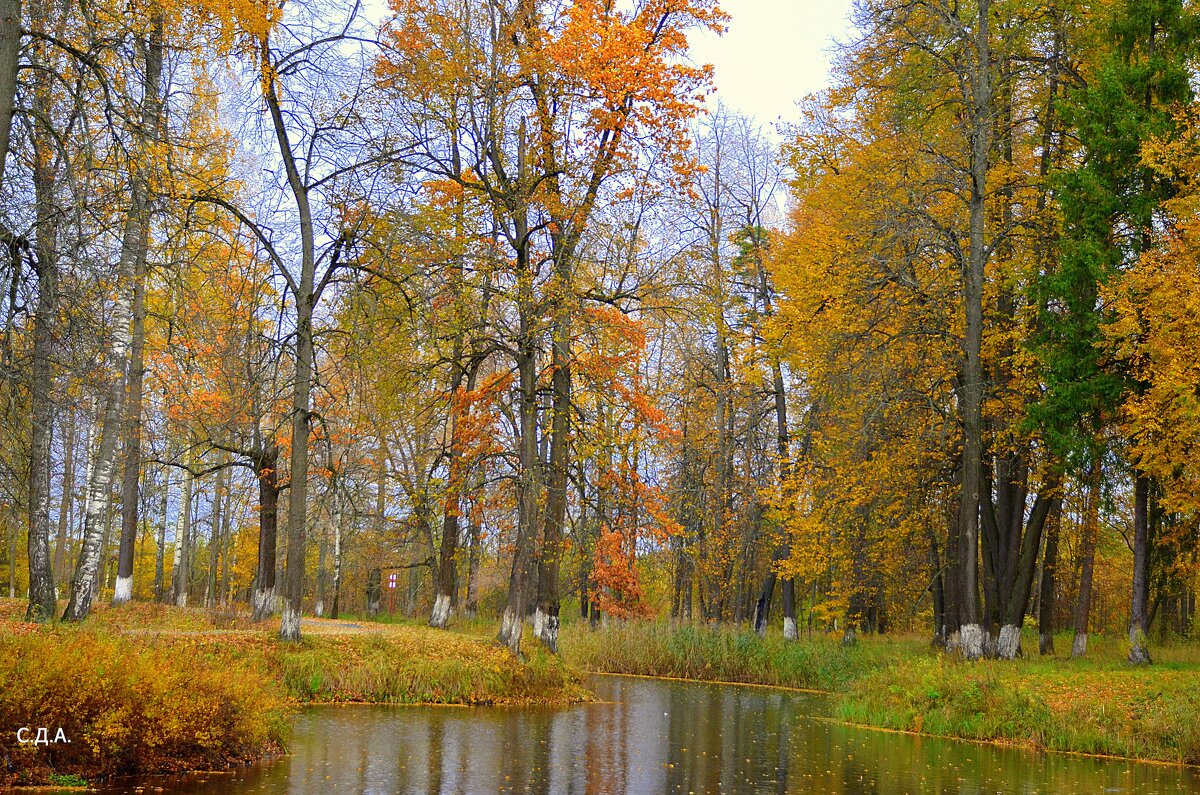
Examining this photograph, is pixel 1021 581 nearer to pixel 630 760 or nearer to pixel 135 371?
pixel 630 760

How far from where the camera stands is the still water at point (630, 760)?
984 centimetres

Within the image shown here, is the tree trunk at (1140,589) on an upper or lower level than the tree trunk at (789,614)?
upper

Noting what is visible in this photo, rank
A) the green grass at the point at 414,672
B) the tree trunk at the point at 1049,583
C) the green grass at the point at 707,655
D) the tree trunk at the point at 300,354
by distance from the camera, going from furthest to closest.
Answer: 1. the green grass at the point at 707,655
2. the tree trunk at the point at 1049,583
3. the tree trunk at the point at 300,354
4. the green grass at the point at 414,672

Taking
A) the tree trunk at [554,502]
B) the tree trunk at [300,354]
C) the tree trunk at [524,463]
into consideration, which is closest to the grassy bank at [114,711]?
the tree trunk at [300,354]

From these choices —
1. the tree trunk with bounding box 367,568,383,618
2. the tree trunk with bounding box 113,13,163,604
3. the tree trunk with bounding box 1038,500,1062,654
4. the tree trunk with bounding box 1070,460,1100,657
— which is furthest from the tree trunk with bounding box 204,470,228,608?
the tree trunk with bounding box 1070,460,1100,657

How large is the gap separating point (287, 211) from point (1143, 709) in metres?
16.1

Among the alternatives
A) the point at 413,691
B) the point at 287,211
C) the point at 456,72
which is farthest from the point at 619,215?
the point at 413,691

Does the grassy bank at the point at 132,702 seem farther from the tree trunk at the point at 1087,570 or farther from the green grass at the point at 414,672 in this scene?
the tree trunk at the point at 1087,570

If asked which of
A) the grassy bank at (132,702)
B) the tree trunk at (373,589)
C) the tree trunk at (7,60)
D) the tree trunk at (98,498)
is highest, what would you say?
the tree trunk at (7,60)

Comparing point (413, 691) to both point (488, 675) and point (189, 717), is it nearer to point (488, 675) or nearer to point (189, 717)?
point (488, 675)

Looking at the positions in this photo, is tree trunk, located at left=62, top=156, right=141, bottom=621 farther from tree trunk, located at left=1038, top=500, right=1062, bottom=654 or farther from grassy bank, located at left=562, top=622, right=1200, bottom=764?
tree trunk, located at left=1038, top=500, right=1062, bottom=654

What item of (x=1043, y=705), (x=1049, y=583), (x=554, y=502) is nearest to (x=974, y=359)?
(x=1043, y=705)

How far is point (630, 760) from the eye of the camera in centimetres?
1205

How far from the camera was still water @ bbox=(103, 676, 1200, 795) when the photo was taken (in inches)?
388
